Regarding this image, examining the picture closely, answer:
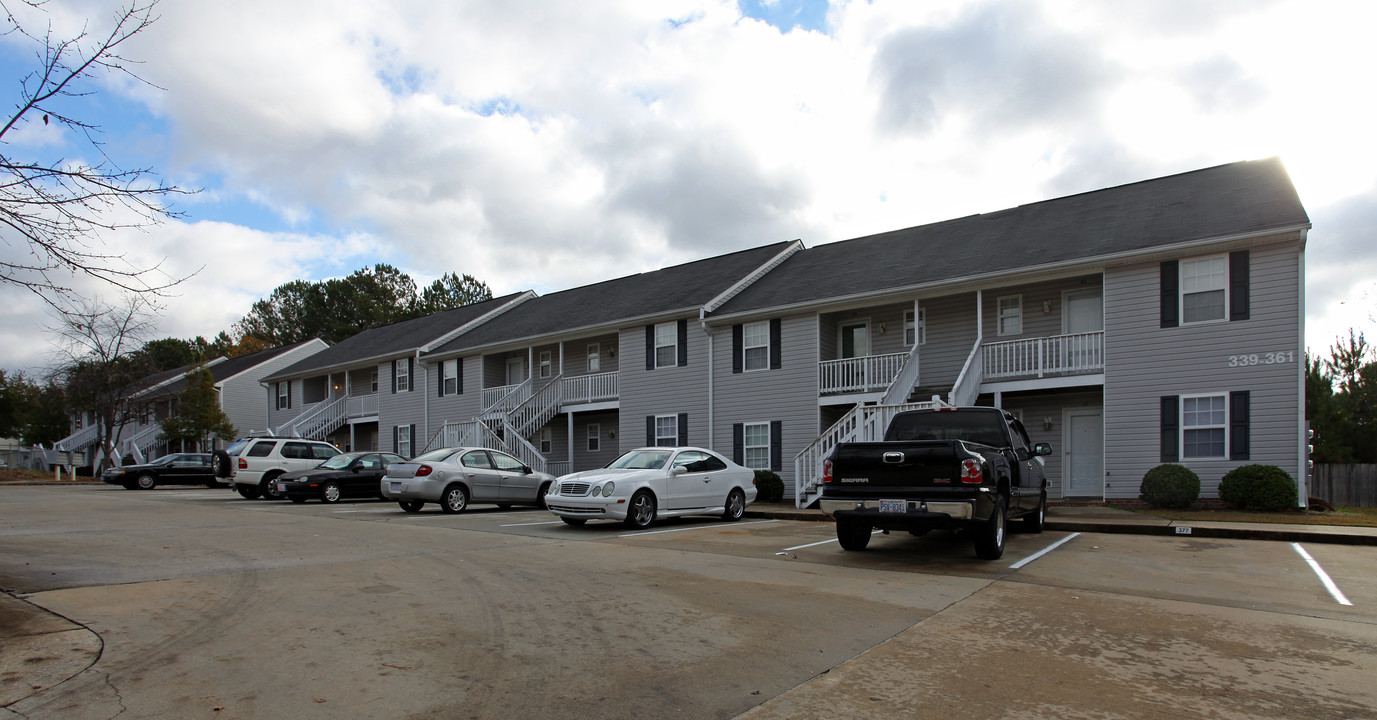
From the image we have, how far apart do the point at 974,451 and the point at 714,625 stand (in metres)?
4.50

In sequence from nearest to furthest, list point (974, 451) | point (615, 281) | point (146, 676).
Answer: point (146, 676) < point (974, 451) < point (615, 281)

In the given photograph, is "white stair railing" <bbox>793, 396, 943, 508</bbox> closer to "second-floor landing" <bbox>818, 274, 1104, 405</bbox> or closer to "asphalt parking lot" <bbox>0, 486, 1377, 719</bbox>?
"second-floor landing" <bbox>818, 274, 1104, 405</bbox>

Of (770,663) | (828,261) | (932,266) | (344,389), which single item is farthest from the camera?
(344,389)

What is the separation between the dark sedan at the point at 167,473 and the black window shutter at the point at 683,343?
19439 millimetres

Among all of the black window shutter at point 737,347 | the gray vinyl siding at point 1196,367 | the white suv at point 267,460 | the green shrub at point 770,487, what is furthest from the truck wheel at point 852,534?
the white suv at point 267,460

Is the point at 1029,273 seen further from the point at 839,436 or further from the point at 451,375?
the point at 451,375

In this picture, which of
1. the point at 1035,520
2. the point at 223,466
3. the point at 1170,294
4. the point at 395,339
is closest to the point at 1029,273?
the point at 1170,294

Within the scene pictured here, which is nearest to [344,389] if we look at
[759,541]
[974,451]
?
[759,541]

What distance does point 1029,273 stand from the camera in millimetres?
17703

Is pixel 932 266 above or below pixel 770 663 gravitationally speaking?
above

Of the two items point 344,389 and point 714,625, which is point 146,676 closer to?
point 714,625

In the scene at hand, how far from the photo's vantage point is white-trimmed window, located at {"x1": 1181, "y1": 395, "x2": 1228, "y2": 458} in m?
15.8

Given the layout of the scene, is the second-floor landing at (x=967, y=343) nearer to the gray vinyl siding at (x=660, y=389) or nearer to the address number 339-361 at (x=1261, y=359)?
the address number 339-361 at (x=1261, y=359)

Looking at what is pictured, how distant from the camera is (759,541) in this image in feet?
38.4
